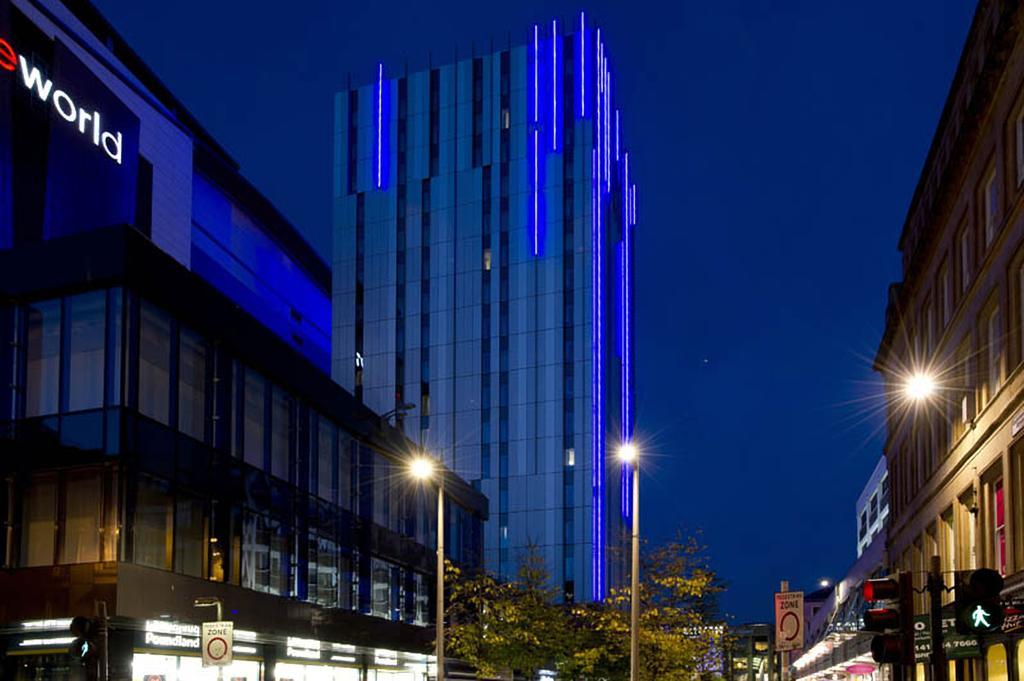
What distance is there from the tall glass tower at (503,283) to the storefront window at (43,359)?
7833 cm

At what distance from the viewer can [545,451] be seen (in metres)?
113

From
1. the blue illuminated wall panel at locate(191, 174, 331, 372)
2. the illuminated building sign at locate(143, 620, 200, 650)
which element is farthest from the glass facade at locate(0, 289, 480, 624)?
the blue illuminated wall panel at locate(191, 174, 331, 372)

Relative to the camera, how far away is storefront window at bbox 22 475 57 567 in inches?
1330

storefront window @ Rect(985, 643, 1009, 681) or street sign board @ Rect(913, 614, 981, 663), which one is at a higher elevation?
street sign board @ Rect(913, 614, 981, 663)

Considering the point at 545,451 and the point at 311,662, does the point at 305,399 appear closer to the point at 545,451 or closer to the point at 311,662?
the point at 311,662

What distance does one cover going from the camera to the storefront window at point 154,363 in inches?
1355

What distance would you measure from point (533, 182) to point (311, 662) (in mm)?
74477

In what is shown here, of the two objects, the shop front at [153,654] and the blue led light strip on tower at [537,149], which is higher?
the blue led light strip on tower at [537,149]

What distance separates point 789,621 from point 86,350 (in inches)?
774

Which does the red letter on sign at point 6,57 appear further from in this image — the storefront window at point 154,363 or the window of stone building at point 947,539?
the window of stone building at point 947,539

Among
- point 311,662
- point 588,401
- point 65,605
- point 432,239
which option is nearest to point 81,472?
→ point 65,605

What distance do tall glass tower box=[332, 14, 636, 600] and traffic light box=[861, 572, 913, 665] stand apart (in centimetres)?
9449

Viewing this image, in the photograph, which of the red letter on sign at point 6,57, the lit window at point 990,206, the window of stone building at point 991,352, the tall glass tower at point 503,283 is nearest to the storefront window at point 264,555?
the red letter on sign at point 6,57

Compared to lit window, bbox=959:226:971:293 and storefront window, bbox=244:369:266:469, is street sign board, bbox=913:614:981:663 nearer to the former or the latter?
lit window, bbox=959:226:971:293
